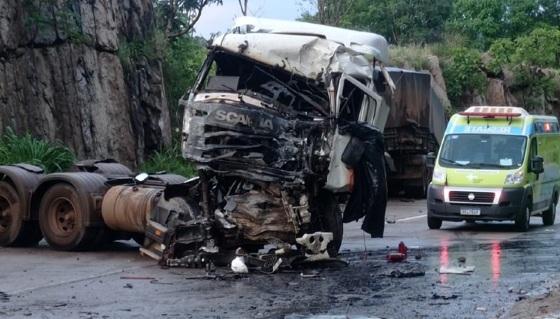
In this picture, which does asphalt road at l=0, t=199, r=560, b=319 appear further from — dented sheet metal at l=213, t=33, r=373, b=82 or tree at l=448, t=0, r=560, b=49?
tree at l=448, t=0, r=560, b=49

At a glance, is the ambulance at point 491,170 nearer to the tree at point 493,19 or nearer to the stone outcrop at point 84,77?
the stone outcrop at point 84,77

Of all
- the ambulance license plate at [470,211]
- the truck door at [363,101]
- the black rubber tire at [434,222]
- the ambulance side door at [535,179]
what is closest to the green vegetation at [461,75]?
the ambulance side door at [535,179]

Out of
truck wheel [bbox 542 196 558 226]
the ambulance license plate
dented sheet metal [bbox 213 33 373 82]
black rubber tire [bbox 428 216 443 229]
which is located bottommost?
truck wheel [bbox 542 196 558 226]

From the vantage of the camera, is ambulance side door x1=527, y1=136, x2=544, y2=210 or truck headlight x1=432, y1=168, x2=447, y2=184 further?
ambulance side door x1=527, y1=136, x2=544, y2=210

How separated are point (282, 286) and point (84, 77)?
13595 mm

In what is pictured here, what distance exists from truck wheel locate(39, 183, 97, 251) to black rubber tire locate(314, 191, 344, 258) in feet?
10.6

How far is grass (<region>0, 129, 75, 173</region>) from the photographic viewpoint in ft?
65.9

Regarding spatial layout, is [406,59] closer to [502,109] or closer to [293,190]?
[502,109]

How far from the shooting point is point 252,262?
13.2m

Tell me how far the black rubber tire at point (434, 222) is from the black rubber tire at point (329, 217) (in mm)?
6776

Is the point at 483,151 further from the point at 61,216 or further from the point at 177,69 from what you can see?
the point at 177,69

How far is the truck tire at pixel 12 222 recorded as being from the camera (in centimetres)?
1553

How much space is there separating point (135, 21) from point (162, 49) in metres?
1.14

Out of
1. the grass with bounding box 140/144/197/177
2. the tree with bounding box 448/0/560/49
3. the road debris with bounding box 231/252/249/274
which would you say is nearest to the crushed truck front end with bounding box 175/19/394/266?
the road debris with bounding box 231/252/249/274
